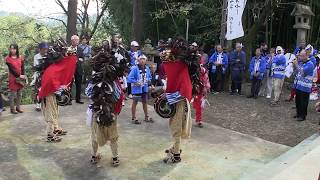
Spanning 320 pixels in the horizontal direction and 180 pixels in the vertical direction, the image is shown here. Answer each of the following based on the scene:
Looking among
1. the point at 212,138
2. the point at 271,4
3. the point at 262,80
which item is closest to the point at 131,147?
the point at 212,138

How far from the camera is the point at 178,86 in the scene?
6.32m

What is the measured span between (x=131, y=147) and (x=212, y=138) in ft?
5.53

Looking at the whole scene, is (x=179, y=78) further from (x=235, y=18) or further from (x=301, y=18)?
(x=301, y=18)

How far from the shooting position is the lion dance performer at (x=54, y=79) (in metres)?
7.14

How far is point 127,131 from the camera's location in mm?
8203

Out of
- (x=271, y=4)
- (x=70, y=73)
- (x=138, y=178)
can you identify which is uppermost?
(x=271, y=4)

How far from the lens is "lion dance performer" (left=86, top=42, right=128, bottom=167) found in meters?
5.94

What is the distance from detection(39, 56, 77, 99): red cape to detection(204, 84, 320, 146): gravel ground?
3.66 metres

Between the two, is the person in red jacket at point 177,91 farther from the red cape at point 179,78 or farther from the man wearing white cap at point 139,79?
the man wearing white cap at point 139,79

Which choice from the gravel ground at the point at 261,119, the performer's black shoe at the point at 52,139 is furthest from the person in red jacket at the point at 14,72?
the gravel ground at the point at 261,119

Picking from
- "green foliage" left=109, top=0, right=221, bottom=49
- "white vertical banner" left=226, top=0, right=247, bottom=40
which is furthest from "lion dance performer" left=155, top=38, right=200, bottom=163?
"green foliage" left=109, top=0, right=221, bottom=49

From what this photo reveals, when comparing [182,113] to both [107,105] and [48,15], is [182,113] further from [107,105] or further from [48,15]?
[48,15]

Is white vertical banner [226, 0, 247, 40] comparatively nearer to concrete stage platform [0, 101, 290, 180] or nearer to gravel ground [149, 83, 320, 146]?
gravel ground [149, 83, 320, 146]

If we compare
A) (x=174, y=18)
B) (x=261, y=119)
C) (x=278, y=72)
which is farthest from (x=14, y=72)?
(x=174, y=18)
